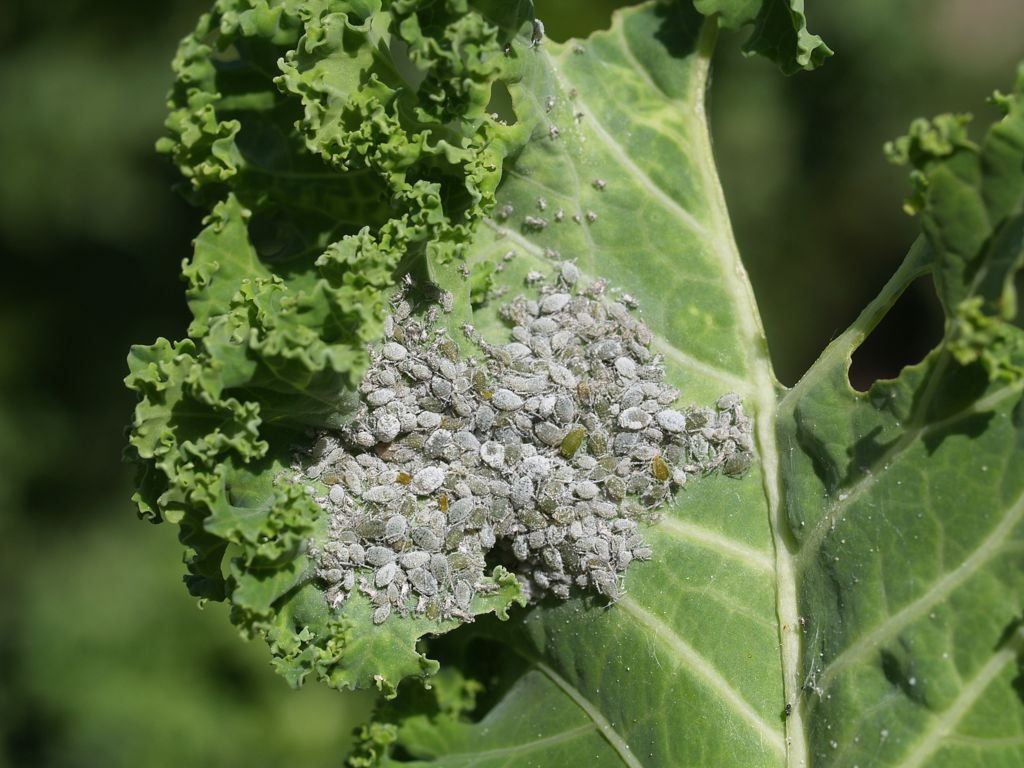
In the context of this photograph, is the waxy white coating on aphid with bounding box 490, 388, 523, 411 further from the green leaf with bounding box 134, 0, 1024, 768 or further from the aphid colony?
the green leaf with bounding box 134, 0, 1024, 768

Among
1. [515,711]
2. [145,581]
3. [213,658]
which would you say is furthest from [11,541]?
[515,711]

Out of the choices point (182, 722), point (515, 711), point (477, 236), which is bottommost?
point (182, 722)

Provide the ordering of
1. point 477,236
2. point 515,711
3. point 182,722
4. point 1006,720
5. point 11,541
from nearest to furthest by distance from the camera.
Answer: point 1006,720 < point 477,236 < point 515,711 < point 182,722 < point 11,541

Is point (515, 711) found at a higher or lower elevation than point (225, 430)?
lower

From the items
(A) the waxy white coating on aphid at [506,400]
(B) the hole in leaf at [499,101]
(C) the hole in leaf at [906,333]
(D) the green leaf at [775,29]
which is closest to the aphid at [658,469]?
(A) the waxy white coating on aphid at [506,400]

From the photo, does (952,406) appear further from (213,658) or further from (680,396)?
(213,658)

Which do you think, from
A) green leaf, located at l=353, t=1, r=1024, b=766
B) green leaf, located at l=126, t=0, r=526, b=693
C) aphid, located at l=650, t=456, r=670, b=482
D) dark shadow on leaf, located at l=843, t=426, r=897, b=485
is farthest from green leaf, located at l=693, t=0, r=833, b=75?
aphid, located at l=650, t=456, r=670, b=482

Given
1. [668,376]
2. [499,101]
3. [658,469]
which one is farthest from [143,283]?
[658,469]

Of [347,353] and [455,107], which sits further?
[455,107]

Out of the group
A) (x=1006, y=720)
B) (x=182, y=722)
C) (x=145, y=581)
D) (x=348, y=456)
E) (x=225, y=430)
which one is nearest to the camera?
(x=1006, y=720)
